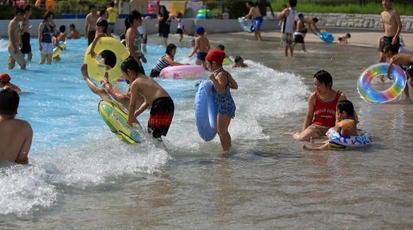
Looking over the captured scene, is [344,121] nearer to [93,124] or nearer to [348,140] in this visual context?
[348,140]

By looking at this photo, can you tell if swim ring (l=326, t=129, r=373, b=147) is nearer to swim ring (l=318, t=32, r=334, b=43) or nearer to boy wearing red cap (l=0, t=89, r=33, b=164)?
boy wearing red cap (l=0, t=89, r=33, b=164)

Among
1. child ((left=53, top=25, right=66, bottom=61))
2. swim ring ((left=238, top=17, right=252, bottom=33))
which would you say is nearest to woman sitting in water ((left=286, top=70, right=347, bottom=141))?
child ((left=53, top=25, right=66, bottom=61))

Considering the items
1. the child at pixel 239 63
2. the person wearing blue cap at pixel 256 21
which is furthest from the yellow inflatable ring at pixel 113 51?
the person wearing blue cap at pixel 256 21

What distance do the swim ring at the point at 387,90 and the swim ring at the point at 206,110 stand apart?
4115 mm

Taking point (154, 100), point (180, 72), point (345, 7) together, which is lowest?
point (345, 7)

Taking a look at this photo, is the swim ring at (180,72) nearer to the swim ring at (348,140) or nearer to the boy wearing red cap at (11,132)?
the swim ring at (348,140)

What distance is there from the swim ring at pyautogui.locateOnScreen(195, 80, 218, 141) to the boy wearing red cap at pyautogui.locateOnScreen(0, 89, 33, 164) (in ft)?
6.60

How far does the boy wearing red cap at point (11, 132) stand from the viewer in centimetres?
621

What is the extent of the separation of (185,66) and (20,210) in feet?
31.1

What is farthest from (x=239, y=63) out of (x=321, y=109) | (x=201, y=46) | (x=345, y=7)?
(x=345, y=7)

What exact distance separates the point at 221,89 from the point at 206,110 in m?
0.26

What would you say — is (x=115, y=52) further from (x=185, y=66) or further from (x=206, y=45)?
(x=206, y=45)

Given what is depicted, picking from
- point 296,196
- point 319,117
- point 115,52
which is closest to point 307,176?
point 296,196

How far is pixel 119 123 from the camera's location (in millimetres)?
7688
